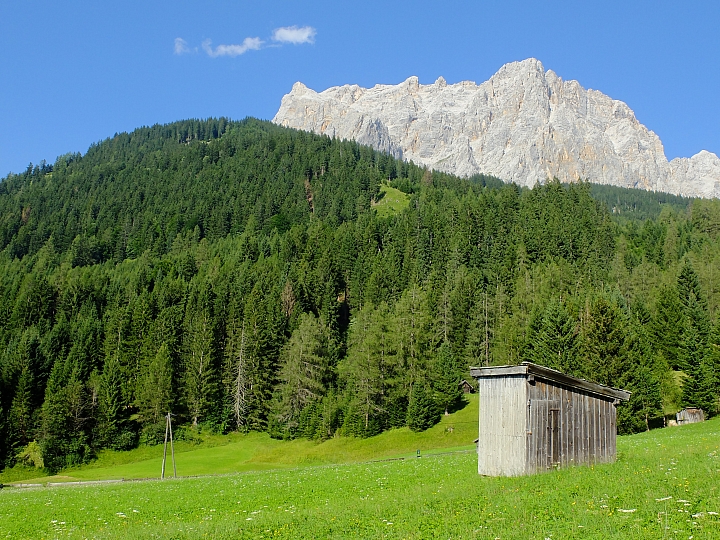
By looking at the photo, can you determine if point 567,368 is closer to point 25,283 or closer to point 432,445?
point 432,445

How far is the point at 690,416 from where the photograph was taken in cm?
5428

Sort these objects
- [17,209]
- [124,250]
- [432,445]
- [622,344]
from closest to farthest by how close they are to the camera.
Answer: [622,344] → [432,445] → [124,250] → [17,209]

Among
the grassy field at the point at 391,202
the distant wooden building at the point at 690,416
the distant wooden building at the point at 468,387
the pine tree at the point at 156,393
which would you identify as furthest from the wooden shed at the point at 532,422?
the grassy field at the point at 391,202

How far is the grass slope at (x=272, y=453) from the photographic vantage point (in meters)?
59.7

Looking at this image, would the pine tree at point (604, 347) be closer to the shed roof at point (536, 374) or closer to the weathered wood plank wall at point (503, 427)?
the shed roof at point (536, 374)

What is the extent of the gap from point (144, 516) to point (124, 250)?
538 feet

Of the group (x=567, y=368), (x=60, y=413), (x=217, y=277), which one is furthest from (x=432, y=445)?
(x=217, y=277)

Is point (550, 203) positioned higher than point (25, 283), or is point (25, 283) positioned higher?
point (550, 203)

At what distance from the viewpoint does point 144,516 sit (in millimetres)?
21844

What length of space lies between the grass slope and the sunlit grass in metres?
31.8

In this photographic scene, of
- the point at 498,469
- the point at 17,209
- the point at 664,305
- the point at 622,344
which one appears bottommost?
the point at 498,469

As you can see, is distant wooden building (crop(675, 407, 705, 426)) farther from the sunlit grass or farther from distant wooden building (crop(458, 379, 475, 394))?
distant wooden building (crop(458, 379, 475, 394))

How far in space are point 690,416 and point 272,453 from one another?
44.5 m

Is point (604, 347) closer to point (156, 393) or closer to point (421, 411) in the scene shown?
point (421, 411)
